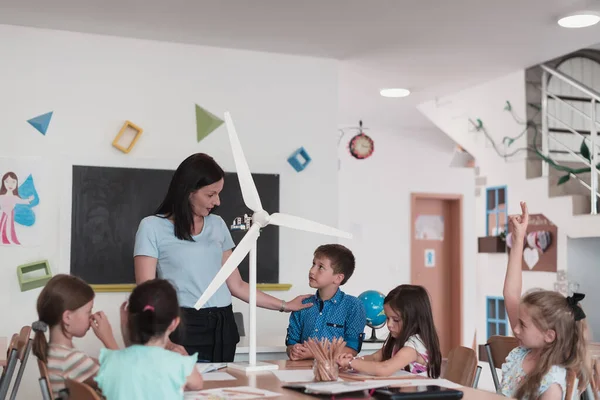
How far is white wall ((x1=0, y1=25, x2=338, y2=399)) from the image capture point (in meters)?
4.40

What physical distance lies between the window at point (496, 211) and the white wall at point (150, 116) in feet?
5.00

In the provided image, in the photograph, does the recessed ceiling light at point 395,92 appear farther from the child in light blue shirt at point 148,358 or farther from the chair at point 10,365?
the child in light blue shirt at point 148,358

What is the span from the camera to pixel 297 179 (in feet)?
16.4

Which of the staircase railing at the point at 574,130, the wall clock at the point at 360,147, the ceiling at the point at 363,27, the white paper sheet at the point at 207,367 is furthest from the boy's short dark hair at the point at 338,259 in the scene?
the wall clock at the point at 360,147

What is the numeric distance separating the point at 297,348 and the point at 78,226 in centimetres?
227

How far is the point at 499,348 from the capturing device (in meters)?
2.82

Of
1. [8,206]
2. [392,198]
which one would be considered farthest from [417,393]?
[392,198]

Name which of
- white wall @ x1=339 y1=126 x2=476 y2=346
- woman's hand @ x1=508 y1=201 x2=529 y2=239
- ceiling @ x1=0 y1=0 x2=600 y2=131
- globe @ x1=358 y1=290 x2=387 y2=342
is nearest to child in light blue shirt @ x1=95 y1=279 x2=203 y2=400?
woman's hand @ x1=508 y1=201 x2=529 y2=239

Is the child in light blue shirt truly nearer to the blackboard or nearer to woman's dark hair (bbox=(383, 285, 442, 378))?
woman's dark hair (bbox=(383, 285, 442, 378))

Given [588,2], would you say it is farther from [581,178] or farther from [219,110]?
[219,110]

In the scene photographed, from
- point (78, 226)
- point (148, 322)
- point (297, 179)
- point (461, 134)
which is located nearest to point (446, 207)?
point (461, 134)

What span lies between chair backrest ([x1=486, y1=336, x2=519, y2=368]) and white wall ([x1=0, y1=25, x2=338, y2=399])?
217cm

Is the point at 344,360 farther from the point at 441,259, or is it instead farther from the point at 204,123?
the point at 441,259

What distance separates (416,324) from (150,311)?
997 mm
